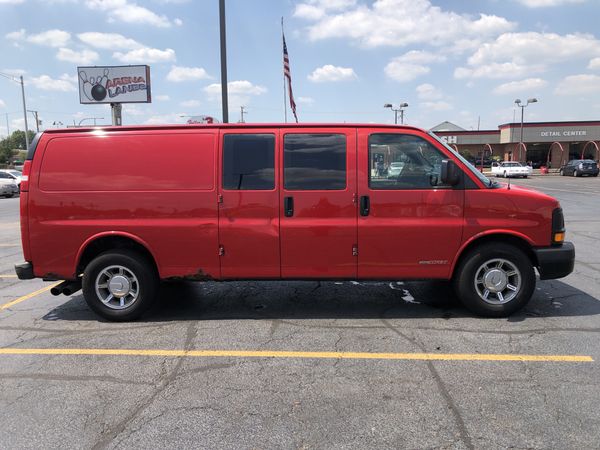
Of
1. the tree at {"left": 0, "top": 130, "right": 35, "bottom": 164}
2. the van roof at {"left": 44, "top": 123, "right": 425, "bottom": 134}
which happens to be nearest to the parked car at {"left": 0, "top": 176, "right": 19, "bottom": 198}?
the van roof at {"left": 44, "top": 123, "right": 425, "bottom": 134}

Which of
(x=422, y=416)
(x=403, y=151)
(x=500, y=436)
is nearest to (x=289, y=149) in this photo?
(x=403, y=151)

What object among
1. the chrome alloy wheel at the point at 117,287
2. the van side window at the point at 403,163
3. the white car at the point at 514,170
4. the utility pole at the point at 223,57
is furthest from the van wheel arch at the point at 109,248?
the white car at the point at 514,170

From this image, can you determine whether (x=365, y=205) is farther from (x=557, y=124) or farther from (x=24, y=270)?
(x=557, y=124)

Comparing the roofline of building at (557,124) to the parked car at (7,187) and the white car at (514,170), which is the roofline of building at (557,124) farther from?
the parked car at (7,187)

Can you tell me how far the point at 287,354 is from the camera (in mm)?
4199

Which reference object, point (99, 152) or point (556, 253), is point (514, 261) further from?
point (99, 152)

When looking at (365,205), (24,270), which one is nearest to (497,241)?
(365,205)

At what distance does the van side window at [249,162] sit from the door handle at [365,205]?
0.95 metres

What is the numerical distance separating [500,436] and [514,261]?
249 cm

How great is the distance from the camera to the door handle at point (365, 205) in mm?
4891

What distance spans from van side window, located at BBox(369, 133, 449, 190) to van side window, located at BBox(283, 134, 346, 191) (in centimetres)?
32

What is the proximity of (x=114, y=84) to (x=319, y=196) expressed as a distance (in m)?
24.3

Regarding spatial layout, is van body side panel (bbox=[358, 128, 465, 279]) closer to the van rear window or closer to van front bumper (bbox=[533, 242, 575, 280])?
→ van front bumper (bbox=[533, 242, 575, 280])

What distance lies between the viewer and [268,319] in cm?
516
